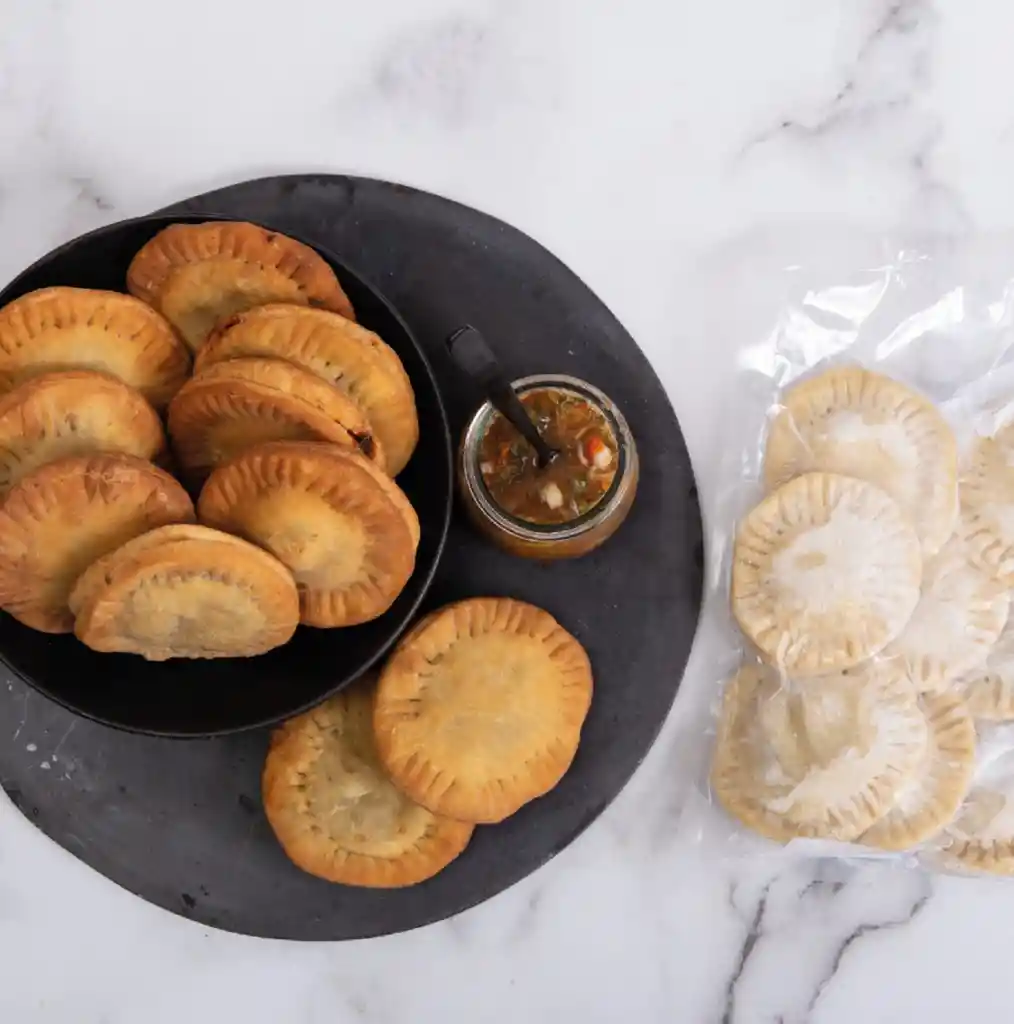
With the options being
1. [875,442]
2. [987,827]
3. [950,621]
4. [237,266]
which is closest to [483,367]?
[237,266]

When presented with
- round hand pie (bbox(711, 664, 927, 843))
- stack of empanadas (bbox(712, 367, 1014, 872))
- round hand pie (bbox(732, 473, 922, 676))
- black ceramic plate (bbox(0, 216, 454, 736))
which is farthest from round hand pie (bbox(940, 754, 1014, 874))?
black ceramic plate (bbox(0, 216, 454, 736))

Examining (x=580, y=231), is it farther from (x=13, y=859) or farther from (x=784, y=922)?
(x=13, y=859)

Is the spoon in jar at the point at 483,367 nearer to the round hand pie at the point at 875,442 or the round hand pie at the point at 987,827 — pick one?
the round hand pie at the point at 875,442

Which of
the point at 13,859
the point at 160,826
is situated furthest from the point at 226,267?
the point at 13,859

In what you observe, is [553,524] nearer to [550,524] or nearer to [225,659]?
[550,524]

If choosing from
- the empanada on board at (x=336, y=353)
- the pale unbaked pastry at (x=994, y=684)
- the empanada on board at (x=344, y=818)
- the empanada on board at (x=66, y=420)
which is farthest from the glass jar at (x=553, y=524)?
the pale unbaked pastry at (x=994, y=684)
